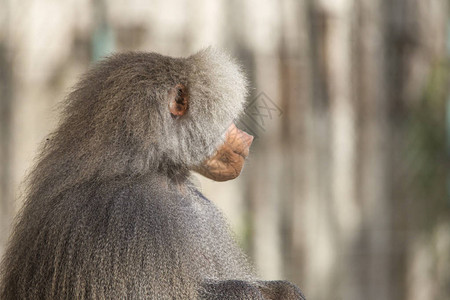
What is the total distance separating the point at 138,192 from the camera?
3010 millimetres

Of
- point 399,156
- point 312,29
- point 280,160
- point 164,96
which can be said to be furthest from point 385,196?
point 164,96

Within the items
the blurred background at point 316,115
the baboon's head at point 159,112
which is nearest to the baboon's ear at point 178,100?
the baboon's head at point 159,112

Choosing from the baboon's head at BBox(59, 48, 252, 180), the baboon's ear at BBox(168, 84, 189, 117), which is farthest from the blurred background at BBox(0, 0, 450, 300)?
the baboon's ear at BBox(168, 84, 189, 117)

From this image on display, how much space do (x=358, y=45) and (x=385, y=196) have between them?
1.12 metres

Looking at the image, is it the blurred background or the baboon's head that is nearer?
the baboon's head

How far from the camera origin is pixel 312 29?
578 cm

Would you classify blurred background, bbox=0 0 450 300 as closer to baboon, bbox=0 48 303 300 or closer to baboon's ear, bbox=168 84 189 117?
baboon, bbox=0 48 303 300

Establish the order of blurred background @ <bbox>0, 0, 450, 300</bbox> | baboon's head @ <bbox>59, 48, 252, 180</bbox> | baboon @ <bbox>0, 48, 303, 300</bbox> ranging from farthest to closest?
blurred background @ <bbox>0, 0, 450, 300</bbox>
baboon's head @ <bbox>59, 48, 252, 180</bbox>
baboon @ <bbox>0, 48, 303, 300</bbox>

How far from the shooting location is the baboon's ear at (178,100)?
3201 mm

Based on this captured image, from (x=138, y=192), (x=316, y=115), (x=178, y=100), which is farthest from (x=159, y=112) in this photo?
(x=316, y=115)

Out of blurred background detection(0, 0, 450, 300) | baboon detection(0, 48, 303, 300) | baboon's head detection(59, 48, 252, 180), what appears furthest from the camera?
blurred background detection(0, 0, 450, 300)

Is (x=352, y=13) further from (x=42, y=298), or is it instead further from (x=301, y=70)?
(x=42, y=298)

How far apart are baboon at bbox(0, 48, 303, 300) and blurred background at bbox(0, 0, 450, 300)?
2050 mm

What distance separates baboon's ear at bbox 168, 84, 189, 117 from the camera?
3.20 m
